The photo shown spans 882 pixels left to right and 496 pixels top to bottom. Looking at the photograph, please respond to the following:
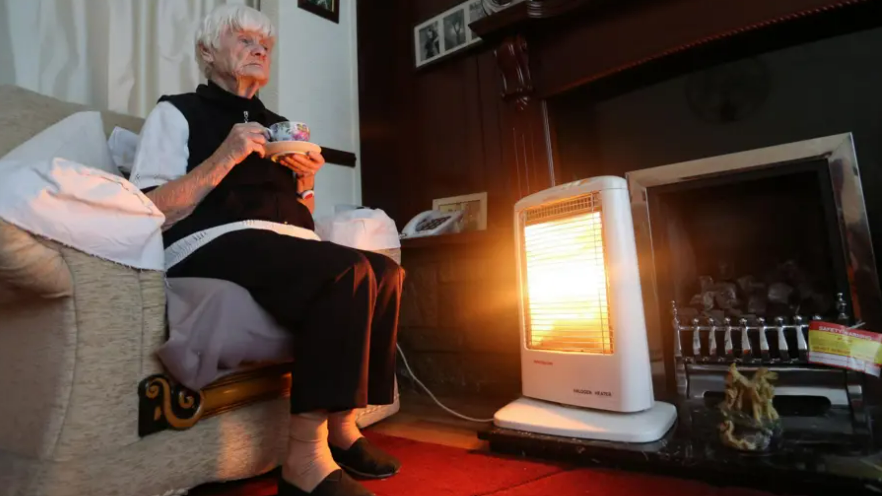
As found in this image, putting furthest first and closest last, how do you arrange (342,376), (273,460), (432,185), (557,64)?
(432,185) < (557,64) < (273,460) < (342,376)

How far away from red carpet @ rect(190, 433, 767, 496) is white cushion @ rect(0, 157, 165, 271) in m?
0.52

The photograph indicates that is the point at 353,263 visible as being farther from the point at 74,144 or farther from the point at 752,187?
the point at 752,187

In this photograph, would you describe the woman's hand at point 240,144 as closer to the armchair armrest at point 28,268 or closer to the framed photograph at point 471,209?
the armchair armrest at point 28,268

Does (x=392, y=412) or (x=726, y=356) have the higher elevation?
(x=726, y=356)

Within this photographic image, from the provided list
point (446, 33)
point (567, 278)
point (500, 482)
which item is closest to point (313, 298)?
point (500, 482)

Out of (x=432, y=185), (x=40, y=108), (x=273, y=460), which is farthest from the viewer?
(x=432, y=185)

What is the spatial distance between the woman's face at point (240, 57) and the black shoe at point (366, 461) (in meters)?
0.90

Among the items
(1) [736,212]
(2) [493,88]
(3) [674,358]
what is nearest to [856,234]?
(1) [736,212]

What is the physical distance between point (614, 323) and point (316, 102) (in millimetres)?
1700

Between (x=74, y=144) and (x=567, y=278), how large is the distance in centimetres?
117

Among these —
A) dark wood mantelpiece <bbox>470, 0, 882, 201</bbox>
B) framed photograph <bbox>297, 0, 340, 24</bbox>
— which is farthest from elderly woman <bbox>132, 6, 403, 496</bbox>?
framed photograph <bbox>297, 0, 340, 24</bbox>

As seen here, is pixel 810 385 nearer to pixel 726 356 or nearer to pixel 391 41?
pixel 726 356

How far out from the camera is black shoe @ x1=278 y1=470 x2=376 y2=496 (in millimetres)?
885

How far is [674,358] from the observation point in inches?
60.5
